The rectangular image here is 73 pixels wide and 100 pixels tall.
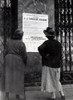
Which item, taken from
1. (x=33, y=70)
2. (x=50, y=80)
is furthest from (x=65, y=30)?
(x=50, y=80)

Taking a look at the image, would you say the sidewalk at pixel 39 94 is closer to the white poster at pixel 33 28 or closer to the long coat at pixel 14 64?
the long coat at pixel 14 64

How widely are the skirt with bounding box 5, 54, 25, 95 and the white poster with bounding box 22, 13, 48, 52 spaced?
5.51ft

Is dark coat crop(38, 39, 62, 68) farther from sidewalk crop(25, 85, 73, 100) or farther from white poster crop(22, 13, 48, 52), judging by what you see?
white poster crop(22, 13, 48, 52)

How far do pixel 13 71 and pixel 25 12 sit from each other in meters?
2.31

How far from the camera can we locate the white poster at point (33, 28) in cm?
906

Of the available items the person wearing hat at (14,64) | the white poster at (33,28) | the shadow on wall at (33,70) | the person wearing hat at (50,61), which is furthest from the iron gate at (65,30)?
the person wearing hat at (14,64)

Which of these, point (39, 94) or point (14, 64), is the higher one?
point (14, 64)

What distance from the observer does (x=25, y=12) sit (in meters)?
9.17

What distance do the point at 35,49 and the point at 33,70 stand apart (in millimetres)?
643

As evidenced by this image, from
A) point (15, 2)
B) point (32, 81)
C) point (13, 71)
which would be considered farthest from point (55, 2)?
point (13, 71)

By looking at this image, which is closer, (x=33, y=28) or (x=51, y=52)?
(x=51, y=52)

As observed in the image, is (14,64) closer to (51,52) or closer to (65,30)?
(51,52)

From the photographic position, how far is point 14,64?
24.6 ft

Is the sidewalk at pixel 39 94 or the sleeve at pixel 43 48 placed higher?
the sleeve at pixel 43 48
